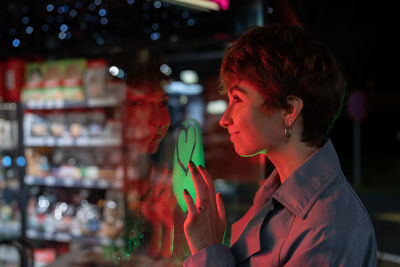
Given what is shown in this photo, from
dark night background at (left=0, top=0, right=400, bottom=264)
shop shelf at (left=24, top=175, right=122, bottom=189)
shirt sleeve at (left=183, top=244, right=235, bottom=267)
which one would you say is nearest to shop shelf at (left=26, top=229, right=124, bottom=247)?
shop shelf at (left=24, top=175, right=122, bottom=189)

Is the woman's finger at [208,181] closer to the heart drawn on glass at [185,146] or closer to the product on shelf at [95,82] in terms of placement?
the heart drawn on glass at [185,146]

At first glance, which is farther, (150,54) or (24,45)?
(24,45)

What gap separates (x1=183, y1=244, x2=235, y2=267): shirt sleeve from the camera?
831 mm

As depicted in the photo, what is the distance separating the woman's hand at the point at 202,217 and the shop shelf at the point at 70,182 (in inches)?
87.6

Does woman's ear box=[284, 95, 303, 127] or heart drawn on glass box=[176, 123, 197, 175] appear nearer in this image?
woman's ear box=[284, 95, 303, 127]

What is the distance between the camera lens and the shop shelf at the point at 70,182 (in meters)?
3.10

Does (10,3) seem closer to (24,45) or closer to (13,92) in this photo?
(24,45)

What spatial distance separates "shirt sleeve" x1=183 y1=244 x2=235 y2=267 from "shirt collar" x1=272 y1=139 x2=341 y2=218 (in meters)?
0.18

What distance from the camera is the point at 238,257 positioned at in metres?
0.91

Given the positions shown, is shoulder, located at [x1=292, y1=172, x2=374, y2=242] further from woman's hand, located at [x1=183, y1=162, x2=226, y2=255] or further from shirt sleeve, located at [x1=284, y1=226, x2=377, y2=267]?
woman's hand, located at [x1=183, y1=162, x2=226, y2=255]

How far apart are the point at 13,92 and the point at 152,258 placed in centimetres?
302

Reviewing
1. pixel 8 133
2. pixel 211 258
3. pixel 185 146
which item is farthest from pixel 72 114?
pixel 211 258

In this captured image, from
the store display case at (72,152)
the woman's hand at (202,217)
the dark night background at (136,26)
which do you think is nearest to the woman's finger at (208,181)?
the woman's hand at (202,217)

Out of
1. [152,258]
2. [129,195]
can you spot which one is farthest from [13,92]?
[152,258]
